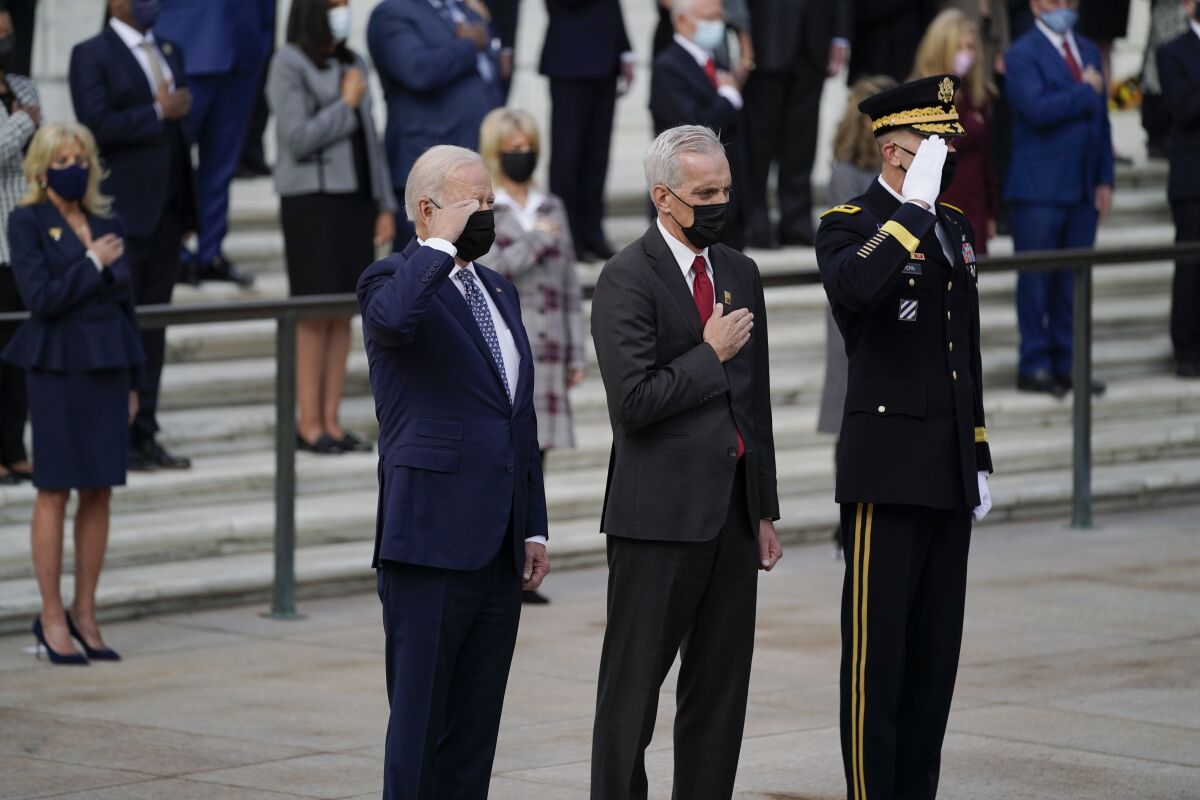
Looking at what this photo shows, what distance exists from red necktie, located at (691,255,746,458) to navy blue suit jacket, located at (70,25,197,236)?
4.82m

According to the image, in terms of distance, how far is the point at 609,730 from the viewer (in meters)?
5.57

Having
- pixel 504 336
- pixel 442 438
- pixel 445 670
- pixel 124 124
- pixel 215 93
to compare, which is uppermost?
pixel 215 93

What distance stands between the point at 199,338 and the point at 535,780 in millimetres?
4945

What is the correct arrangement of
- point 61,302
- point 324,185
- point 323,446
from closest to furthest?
1. point 61,302
2. point 323,446
3. point 324,185

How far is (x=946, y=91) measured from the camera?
574cm

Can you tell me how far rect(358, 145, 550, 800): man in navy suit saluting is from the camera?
531 cm

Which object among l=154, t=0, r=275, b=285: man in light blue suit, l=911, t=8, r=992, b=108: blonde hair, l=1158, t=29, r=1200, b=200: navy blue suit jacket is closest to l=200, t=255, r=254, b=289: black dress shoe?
l=154, t=0, r=275, b=285: man in light blue suit

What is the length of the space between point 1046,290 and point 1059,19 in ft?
4.69

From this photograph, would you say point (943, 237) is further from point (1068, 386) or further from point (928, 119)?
point (1068, 386)

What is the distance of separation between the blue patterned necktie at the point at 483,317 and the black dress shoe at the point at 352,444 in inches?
194

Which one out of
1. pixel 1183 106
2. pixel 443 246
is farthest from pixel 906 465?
pixel 1183 106

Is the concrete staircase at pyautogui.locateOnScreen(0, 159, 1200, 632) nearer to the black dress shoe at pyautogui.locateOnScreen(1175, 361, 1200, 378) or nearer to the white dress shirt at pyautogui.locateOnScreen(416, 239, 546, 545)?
the black dress shoe at pyautogui.locateOnScreen(1175, 361, 1200, 378)

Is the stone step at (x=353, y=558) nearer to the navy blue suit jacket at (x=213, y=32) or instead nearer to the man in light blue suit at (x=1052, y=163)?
the man in light blue suit at (x=1052, y=163)

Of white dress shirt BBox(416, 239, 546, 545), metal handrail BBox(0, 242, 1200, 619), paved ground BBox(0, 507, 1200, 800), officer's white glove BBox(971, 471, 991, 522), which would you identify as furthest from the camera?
metal handrail BBox(0, 242, 1200, 619)
